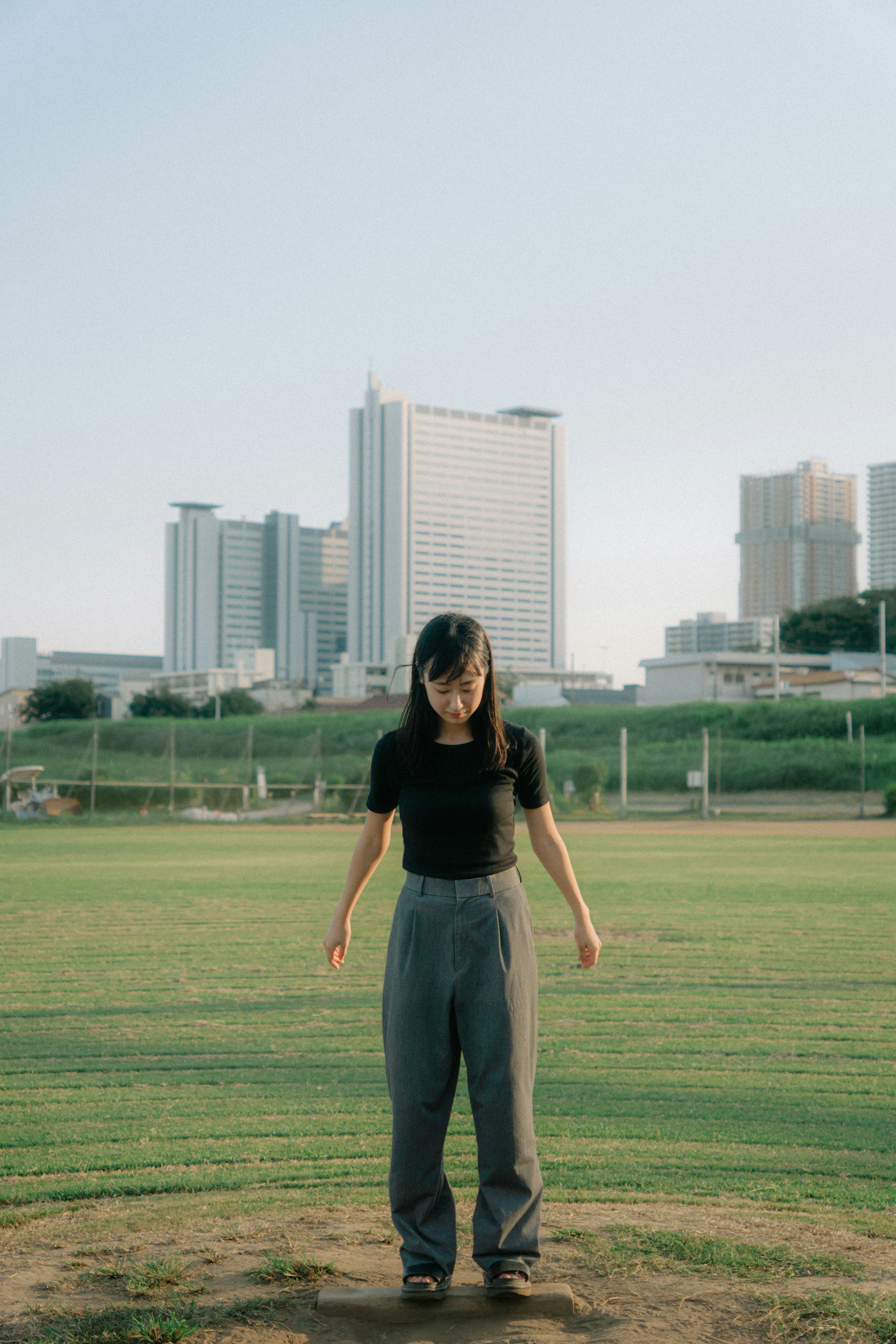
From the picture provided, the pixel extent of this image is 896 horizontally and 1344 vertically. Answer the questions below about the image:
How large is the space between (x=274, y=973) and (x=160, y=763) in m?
32.0

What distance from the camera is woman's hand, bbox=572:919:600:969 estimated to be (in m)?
3.58

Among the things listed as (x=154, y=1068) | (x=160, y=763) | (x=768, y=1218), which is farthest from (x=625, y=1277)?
(x=160, y=763)

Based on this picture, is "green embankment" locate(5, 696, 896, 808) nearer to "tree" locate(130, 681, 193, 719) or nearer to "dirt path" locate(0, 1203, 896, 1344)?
"tree" locate(130, 681, 193, 719)

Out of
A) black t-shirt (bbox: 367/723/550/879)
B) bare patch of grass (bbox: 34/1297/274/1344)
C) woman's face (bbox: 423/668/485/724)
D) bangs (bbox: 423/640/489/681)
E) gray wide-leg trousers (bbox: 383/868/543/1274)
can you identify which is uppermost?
bangs (bbox: 423/640/489/681)

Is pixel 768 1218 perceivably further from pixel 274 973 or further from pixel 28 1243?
pixel 274 973

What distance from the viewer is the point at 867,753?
4528 cm

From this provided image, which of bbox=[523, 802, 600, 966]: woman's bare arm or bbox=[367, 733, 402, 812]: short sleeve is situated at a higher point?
bbox=[367, 733, 402, 812]: short sleeve

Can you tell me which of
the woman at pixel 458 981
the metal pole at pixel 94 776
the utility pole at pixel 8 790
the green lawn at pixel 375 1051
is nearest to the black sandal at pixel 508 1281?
the woman at pixel 458 981

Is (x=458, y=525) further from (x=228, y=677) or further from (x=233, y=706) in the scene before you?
(x=233, y=706)

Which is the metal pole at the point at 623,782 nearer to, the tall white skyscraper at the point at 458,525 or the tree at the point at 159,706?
the tree at the point at 159,706

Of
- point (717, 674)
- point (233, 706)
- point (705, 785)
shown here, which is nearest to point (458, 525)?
point (233, 706)

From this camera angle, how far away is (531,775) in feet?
11.4

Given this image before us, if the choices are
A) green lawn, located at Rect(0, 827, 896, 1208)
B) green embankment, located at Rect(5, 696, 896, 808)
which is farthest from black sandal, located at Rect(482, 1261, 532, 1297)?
green embankment, located at Rect(5, 696, 896, 808)

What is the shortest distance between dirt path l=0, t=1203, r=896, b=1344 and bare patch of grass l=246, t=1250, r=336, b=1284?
0.02 m
